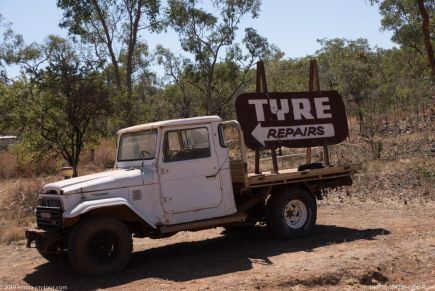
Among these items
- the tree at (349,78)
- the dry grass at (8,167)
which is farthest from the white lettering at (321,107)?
the tree at (349,78)

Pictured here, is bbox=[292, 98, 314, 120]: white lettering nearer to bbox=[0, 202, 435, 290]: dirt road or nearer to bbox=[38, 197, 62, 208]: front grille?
bbox=[0, 202, 435, 290]: dirt road

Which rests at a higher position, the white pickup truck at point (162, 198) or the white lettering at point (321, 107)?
the white lettering at point (321, 107)

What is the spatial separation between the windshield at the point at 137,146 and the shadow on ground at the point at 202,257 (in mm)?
1574

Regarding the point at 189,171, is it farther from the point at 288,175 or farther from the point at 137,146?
the point at 288,175

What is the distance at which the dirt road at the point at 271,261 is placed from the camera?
22.4ft

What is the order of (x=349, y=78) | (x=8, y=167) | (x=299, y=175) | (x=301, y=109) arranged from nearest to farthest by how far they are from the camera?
(x=299, y=175) < (x=301, y=109) < (x=8, y=167) < (x=349, y=78)

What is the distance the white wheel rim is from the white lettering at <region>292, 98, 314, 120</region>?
59.8 inches

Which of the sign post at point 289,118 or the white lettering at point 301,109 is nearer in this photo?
the sign post at point 289,118

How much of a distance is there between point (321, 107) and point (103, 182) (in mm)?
4378

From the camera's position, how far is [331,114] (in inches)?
405

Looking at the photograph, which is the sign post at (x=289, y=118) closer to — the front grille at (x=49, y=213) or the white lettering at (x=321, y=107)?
the white lettering at (x=321, y=107)

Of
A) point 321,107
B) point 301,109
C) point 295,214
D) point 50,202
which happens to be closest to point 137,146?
point 50,202

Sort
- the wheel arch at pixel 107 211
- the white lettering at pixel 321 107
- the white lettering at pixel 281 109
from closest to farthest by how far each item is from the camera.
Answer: the wheel arch at pixel 107 211 → the white lettering at pixel 281 109 → the white lettering at pixel 321 107

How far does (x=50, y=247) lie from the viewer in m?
7.67
